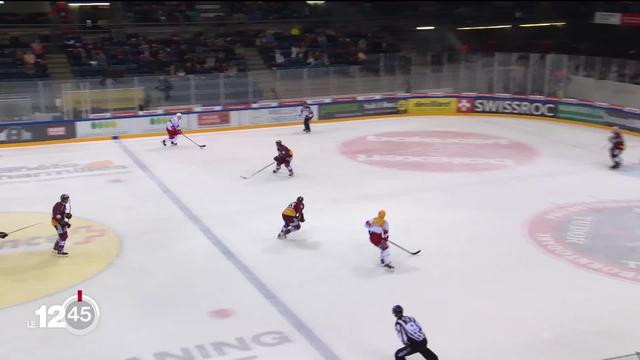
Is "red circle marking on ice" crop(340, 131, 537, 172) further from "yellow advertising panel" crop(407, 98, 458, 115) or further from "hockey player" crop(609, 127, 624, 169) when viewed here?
"yellow advertising panel" crop(407, 98, 458, 115)

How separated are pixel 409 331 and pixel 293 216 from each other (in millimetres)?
5426

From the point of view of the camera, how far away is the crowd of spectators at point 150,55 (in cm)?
2989

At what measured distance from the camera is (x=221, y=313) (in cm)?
1048

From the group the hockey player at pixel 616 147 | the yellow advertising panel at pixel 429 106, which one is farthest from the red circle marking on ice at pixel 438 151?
the yellow advertising panel at pixel 429 106

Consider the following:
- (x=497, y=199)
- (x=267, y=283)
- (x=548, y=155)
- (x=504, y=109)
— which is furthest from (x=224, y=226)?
(x=504, y=109)

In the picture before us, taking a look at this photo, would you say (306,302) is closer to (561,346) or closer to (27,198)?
(561,346)

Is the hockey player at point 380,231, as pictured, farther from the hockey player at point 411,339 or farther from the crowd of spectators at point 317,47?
the crowd of spectators at point 317,47

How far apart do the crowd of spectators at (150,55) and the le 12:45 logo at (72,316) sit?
20.5 metres

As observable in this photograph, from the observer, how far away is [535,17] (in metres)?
37.8

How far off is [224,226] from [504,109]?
60.9 ft

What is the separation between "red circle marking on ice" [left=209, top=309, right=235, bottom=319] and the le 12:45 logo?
1771 mm

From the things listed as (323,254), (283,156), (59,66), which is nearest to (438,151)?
(283,156)

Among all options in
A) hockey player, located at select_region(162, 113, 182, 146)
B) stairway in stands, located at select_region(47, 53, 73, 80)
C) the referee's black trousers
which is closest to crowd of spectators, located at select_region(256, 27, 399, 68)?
stairway in stands, located at select_region(47, 53, 73, 80)

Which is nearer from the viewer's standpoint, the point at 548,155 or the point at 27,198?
the point at 27,198
